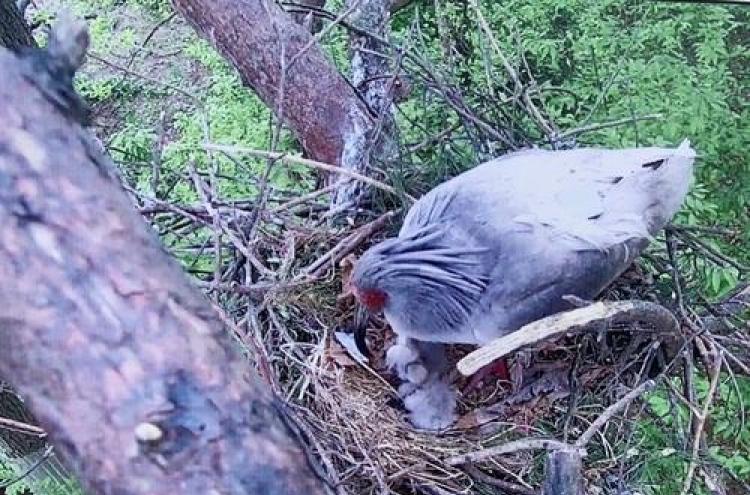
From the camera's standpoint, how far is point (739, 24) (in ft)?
8.87

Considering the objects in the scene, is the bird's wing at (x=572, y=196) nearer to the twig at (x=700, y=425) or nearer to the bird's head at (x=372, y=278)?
the bird's head at (x=372, y=278)

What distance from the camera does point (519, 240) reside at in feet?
4.71

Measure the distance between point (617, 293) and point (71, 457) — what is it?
44.8 inches

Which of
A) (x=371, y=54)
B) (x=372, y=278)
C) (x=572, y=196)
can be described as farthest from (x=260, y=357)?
(x=371, y=54)

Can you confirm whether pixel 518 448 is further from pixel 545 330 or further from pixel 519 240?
pixel 519 240

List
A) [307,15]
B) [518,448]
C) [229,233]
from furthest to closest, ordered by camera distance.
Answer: [307,15] → [229,233] → [518,448]

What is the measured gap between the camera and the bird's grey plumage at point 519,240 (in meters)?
1.41

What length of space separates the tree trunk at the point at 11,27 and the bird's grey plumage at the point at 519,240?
0.88 meters

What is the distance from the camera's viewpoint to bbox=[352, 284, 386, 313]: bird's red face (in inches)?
59.4

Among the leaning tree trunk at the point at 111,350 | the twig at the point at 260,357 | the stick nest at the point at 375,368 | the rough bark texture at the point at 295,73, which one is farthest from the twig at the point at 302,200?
the leaning tree trunk at the point at 111,350

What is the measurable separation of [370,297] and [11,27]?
0.96 meters

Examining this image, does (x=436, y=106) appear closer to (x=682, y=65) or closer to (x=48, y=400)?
(x=682, y=65)

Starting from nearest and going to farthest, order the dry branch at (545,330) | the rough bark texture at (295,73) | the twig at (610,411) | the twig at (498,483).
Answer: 1. the twig at (610,411)
2. the dry branch at (545,330)
3. the twig at (498,483)
4. the rough bark texture at (295,73)

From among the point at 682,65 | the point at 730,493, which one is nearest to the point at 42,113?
the point at 682,65
